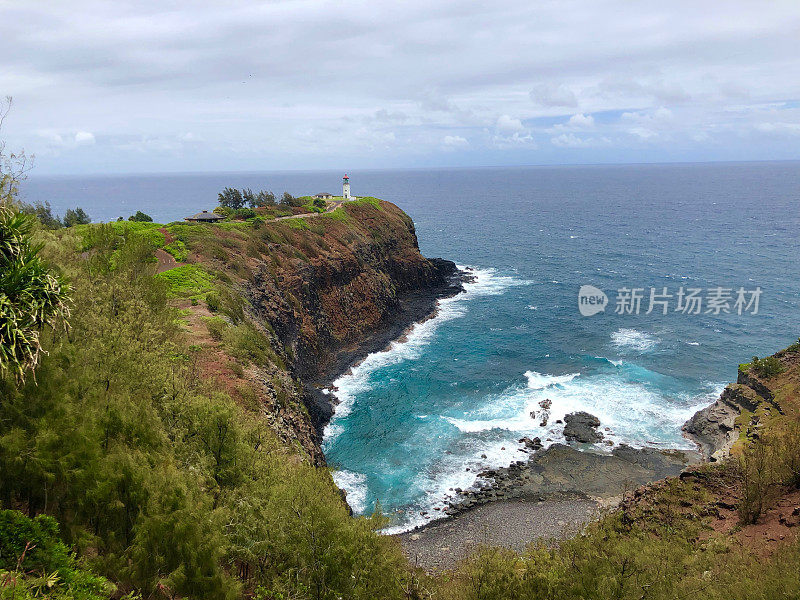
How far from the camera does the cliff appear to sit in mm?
42969

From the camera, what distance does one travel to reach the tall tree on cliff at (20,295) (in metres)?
14.8

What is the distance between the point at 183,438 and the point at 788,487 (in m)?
36.2

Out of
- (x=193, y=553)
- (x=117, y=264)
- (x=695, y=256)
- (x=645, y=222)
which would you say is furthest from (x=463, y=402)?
(x=645, y=222)

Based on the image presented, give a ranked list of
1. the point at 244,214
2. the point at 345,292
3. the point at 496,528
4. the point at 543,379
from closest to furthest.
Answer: the point at 496,528, the point at 543,379, the point at 345,292, the point at 244,214

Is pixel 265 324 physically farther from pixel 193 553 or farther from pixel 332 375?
pixel 193 553

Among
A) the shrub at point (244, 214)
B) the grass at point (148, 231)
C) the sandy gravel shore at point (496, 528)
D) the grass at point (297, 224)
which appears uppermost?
the shrub at point (244, 214)

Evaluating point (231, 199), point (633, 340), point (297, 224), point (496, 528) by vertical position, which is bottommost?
point (496, 528)

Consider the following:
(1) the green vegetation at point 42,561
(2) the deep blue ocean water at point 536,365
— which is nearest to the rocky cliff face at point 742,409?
(2) the deep blue ocean water at point 536,365

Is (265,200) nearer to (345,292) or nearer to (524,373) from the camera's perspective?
(345,292)

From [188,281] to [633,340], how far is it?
217 ft

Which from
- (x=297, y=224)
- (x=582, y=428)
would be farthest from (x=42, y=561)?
(x=297, y=224)

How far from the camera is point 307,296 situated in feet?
235

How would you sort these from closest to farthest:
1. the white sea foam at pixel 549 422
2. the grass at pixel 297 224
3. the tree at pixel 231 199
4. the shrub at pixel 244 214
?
the white sea foam at pixel 549 422, the grass at pixel 297 224, the shrub at pixel 244 214, the tree at pixel 231 199

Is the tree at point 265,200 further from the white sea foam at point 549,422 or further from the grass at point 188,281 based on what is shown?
the white sea foam at point 549,422
